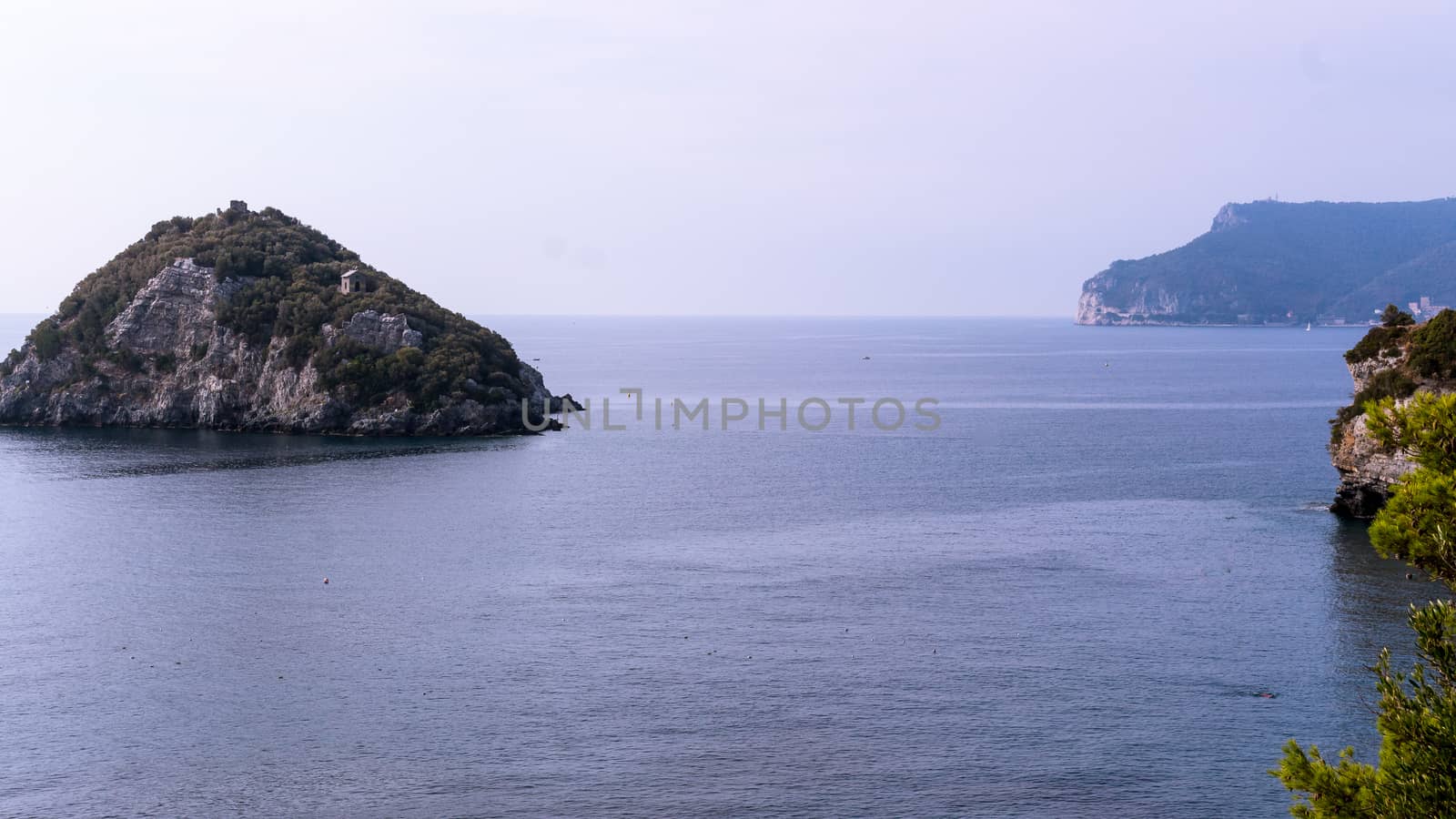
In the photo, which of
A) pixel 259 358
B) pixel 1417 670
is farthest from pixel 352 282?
pixel 1417 670

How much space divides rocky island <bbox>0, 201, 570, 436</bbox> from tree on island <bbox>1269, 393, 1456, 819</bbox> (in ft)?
463

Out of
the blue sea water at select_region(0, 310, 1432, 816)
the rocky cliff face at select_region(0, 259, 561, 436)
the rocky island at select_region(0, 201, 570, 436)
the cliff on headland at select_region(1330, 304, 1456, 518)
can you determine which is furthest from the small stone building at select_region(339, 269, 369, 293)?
the cliff on headland at select_region(1330, 304, 1456, 518)

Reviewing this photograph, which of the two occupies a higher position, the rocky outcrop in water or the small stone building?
the small stone building

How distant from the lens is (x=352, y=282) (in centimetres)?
18388

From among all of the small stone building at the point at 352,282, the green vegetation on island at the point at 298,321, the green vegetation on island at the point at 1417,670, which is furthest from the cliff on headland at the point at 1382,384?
the small stone building at the point at 352,282

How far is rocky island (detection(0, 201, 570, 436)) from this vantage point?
16238 cm

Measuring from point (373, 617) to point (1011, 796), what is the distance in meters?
42.2

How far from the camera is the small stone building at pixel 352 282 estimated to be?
18238cm

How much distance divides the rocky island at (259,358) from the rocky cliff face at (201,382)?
18cm

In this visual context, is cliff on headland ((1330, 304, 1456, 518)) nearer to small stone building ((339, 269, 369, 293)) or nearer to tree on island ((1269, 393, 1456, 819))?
tree on island ((1269, 393, 1456, 819))

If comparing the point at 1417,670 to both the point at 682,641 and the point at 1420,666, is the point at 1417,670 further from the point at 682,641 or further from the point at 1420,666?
the point at 682,641

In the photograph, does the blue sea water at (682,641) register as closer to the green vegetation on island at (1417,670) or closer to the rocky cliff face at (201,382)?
the green vegetation on island at (1417,670)

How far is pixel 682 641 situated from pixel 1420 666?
150ft

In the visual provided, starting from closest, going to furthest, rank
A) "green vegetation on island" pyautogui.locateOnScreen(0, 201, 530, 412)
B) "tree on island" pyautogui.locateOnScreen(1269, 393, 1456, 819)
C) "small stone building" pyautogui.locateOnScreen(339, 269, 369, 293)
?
"tree on island" pyautogui.locateOnScreen(1269, 393, 1456, 819) → "green vegetation on island" pyautogui.locateOnScreen(0, 201, 530, 412) → "small stone building" pyautogui.locateOnScreen(339, 269, 369, 293)
